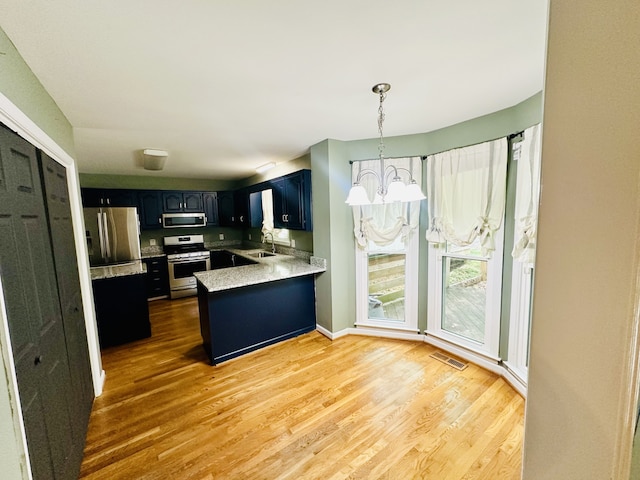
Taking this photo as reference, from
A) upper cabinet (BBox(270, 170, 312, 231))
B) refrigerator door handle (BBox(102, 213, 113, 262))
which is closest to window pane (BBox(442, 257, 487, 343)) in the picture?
upper cabinet (BBox(270, 170, 312, 231))

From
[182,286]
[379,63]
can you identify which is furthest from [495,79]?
[182,286]

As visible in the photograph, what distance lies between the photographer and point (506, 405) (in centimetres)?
201

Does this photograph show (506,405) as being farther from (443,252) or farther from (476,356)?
(443,252)

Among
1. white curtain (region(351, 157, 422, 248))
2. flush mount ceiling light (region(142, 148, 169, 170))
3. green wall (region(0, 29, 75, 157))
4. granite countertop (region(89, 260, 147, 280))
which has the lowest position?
granite countertop (region(89, 260, 147, 280))

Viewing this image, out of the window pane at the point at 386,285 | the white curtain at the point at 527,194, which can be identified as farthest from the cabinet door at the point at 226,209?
the white curtain at the point at 527,194

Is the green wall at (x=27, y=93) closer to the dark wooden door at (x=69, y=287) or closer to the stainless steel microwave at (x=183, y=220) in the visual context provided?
the dark wooden door at (x=69, y=287)

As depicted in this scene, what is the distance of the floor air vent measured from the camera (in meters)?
2.52

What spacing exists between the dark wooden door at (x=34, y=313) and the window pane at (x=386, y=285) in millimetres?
2807

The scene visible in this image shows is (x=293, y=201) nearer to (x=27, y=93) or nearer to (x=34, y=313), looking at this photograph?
(x=27, y=93)

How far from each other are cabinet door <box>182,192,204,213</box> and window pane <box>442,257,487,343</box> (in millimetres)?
4722

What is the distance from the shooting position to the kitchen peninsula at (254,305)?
8.70 ft

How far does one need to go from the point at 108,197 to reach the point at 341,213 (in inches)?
165

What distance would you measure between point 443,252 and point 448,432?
1651 millimetres

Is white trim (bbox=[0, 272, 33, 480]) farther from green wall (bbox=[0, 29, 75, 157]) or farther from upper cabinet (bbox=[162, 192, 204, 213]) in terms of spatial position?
upper cabinet (bbox=[162, 192, 204, 213])
